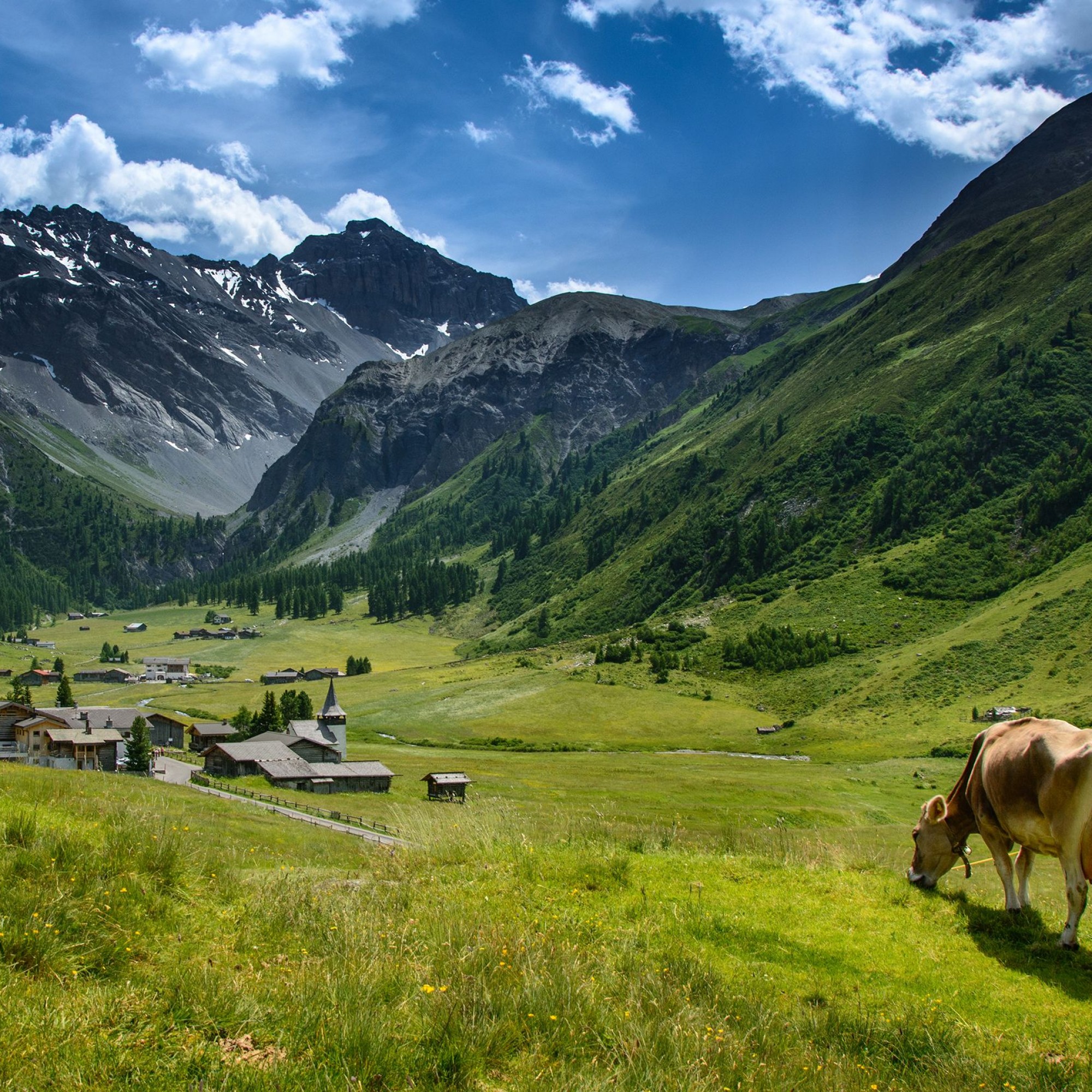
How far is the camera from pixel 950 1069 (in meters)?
8.14

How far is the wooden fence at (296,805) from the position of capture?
47500 millimetres

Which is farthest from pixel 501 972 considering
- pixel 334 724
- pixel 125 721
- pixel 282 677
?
pixel 282 677

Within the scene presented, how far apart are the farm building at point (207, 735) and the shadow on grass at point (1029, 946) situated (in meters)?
84.1

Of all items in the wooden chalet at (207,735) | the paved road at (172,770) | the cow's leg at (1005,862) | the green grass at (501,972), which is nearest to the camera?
the green grass at (501,972)

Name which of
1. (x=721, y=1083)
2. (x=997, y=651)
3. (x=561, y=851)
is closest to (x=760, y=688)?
(x=997, y=651)

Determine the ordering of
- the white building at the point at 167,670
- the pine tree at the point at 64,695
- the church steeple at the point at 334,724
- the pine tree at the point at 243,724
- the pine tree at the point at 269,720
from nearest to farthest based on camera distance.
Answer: the church steeple at the point at 334,724 → the pine tree at the point at 243,724 → the pine tree at the point at 269,720 → the pine tree at the point at 64,695 → the white building at the point at 167,670

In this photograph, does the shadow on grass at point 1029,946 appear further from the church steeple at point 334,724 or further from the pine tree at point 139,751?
the church steeple at point 334,724

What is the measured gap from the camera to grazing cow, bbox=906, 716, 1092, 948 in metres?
11.4

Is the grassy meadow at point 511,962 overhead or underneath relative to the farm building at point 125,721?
overhead

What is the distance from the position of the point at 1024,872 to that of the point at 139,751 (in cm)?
6587

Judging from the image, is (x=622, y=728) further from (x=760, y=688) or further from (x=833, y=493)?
(x=833, y=493)

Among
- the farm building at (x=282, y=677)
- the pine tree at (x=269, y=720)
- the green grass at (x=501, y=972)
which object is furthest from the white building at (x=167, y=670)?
the green grass at (x=501, y=972)

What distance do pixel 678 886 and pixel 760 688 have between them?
334 ft

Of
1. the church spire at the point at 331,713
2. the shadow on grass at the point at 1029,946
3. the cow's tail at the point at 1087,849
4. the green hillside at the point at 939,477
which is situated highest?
the green hillside at the point at 939,477
